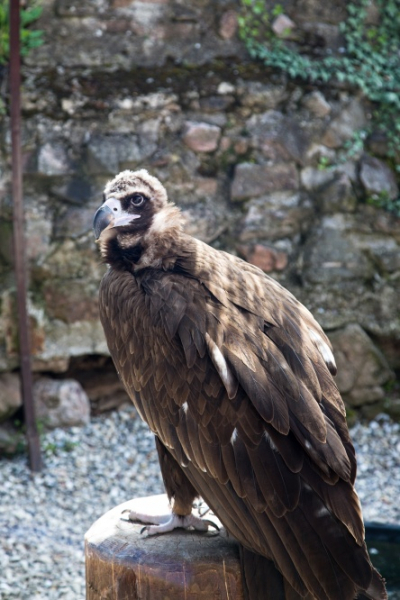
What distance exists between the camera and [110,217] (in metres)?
2.59

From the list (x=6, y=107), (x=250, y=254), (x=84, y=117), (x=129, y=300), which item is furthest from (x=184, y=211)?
(x=129, y=300)

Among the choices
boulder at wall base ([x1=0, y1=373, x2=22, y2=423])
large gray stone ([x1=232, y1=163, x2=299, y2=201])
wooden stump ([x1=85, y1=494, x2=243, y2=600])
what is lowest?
boulder at wall base ([x1=0, y1=373, x2=22, y2=423])

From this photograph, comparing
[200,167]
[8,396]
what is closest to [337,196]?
[200,167]

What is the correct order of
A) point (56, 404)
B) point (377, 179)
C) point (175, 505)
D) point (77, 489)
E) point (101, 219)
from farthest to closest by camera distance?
point (377, 179) < point (56, 404) < point (77, 489) < point (101, 219) < point (175, 505)

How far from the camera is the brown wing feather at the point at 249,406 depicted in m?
2.04

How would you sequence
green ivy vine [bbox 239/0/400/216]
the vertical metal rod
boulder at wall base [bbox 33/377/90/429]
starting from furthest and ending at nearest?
green ivy vine [bbox 239/0/400/216] → boulder at wall base [bbox 33/377/90/429] → the vertical metal rod

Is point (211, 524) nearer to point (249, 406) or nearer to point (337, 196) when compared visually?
point (249, 406)

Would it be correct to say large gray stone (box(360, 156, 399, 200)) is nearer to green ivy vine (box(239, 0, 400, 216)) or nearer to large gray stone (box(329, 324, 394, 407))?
green ivy vine (box(239, 0, 400, 216))

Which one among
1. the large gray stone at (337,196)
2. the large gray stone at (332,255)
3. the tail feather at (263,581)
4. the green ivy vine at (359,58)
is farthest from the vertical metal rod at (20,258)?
the tail feather at (263,581)

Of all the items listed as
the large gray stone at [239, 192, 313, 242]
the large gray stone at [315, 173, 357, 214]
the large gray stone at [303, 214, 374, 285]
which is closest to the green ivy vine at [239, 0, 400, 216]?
the large gray stone at [315, 173, 357, 214]

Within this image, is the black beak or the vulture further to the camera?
the black beak

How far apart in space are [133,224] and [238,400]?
78cm

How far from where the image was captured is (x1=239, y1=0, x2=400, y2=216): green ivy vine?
4621mm

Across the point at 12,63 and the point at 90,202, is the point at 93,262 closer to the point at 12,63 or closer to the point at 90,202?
the point at 90,202
